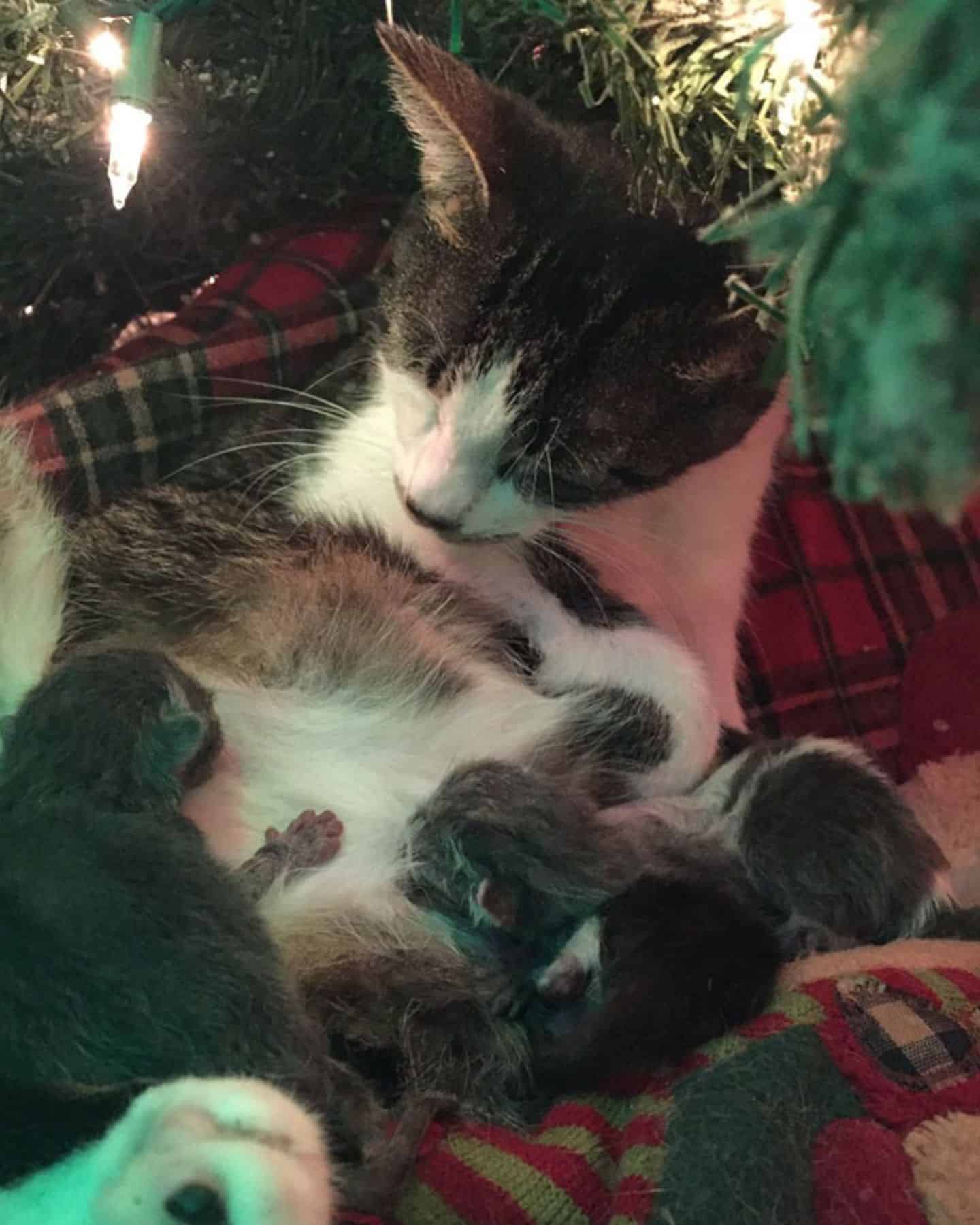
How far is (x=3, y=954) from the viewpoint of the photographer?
0.55 metres

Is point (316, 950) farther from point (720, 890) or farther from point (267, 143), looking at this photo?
point (267, 143)

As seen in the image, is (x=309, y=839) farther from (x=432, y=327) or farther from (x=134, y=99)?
(x=134, y=99)

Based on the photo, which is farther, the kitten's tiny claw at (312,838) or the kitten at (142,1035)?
the kitten's tiny claw at (312,838)

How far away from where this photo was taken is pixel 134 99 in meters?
0.77

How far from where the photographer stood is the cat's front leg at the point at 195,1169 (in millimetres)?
467

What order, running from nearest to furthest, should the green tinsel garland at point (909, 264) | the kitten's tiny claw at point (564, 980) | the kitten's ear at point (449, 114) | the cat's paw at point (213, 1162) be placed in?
1. the green tinsel garland at point (909, 264)
2. the cat's paw at point (213, 1162)
3. the kitten's tiny claw at point (564, 980)
4. the kitten's ear at point (449, 114)

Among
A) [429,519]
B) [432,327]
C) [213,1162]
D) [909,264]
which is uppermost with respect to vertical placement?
[909,264]

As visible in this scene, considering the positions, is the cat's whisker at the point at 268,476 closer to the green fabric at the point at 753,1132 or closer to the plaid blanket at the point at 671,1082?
A: the plaid blanket at the point at 671,1082

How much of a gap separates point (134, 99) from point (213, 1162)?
0.67 m

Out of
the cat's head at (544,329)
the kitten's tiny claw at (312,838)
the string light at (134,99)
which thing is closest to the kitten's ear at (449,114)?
the cat's head at (544,329)

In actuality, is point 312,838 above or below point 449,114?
below

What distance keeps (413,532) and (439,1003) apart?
0.38 meters

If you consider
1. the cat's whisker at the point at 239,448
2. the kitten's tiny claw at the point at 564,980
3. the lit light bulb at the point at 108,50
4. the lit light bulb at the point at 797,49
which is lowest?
the kitten's tiny claw at the point at 564,980

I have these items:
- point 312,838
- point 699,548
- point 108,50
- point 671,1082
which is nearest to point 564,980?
point 671,1082
